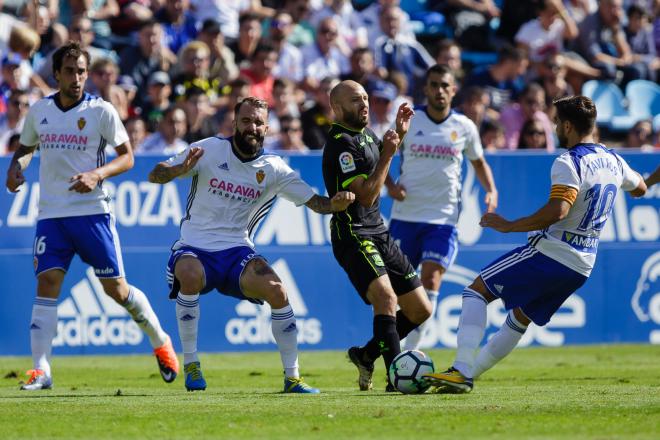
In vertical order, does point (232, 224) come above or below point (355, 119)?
below

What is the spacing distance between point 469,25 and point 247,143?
38.6ft

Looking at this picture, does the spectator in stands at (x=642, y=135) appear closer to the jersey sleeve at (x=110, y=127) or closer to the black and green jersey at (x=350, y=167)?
the black and green jersey at (x=350, y=167)

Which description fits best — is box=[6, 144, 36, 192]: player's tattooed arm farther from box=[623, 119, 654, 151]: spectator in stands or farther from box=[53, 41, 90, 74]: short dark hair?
box=[623, 119, 654, 151]: spectator in stands

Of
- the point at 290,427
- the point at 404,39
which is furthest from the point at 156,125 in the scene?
the point at 290,427

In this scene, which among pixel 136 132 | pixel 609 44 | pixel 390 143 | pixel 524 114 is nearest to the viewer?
pixel 390 143

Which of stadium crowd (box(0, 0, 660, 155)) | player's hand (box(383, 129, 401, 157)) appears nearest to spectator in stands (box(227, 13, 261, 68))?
stadium crowd (box(0, 0, 660, 155))

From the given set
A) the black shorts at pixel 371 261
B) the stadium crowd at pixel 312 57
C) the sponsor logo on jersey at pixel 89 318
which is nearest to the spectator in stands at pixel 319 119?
the stadium crowd at pixel 312 57

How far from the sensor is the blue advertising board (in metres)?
14.2

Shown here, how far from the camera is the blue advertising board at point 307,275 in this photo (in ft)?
46.5

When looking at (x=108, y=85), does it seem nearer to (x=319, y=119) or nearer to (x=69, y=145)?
(x=319, y=119)

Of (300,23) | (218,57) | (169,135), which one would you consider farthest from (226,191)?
(300,23)

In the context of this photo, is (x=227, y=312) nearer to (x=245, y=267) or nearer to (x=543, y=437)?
(x=245, y=267)

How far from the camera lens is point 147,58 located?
17859 millimetres

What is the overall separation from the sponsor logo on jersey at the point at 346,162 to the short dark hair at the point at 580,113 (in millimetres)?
1713
